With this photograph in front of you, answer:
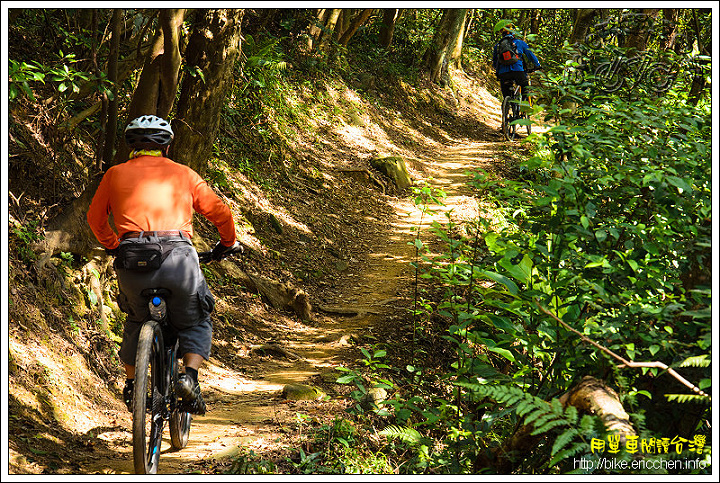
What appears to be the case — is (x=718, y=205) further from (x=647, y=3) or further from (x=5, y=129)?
(x=5, y=129)

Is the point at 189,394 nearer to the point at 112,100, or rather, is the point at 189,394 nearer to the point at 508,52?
the point at 112,100

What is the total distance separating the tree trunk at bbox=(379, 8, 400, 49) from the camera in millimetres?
19684

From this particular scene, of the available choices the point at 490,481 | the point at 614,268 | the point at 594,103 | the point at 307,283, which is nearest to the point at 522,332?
the point at 614,268

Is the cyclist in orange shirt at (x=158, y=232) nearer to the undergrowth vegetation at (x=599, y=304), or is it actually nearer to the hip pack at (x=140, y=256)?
the hip pack at (x=140, y=256)

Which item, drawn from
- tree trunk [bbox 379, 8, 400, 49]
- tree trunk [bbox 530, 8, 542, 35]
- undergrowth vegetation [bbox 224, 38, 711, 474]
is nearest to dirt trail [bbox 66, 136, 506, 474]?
undergrowth vegetation [bbox 224, 38, 711, 474]

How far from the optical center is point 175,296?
3.83 meters

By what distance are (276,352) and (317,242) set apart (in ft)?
10.6

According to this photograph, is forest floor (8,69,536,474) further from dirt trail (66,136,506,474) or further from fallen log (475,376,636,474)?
fallen log (475,376,636,474)

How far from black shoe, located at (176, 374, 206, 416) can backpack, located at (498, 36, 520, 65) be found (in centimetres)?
1139

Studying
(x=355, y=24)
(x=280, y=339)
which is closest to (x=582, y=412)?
(x=280, y=339)

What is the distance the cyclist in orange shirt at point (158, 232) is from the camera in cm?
375

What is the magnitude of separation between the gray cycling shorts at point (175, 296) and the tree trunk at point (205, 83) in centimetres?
306

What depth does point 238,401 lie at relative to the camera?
18.2 ft

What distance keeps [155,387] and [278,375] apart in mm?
2575
